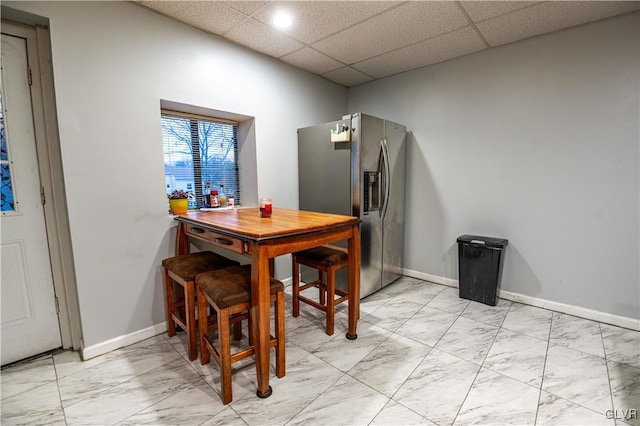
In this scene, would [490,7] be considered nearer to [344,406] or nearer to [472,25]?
[472,25]

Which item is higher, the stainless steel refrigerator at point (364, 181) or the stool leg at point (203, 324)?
the stainless steel refrigerator at point (364, 181)

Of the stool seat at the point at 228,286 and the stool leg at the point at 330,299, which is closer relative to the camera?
the stool seat at the point at 228,286

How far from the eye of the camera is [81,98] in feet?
6.09

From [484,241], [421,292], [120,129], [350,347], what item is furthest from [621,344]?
[120,129]

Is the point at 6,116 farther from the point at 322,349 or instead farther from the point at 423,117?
the point at 423,117

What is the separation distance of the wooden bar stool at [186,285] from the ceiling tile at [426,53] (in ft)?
8.56

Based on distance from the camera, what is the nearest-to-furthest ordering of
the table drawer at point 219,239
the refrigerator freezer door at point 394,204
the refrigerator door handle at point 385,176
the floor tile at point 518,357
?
the table drawer at point 219,239
the floor tile at point 518,357
the refrigerator door handle at point 385,176
the refrigerator freezer door at point 394,204

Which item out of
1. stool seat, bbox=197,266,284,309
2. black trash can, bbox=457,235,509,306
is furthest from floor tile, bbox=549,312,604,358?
stool seat, bbox=197,266,284,309

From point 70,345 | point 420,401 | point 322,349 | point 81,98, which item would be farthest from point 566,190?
point 70,345

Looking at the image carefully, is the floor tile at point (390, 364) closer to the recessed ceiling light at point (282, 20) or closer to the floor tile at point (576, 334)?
the floor tile at point (576, 334)

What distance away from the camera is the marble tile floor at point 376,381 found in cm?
148

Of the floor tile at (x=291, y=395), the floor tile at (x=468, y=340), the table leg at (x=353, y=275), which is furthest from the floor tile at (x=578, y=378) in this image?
the floor tile at (x=291, y=395)

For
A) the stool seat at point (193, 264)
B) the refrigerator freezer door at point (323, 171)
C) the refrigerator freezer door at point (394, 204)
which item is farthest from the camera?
the refrigerator freezer door at point (394, 204)

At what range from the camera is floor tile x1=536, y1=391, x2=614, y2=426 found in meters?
1.42
